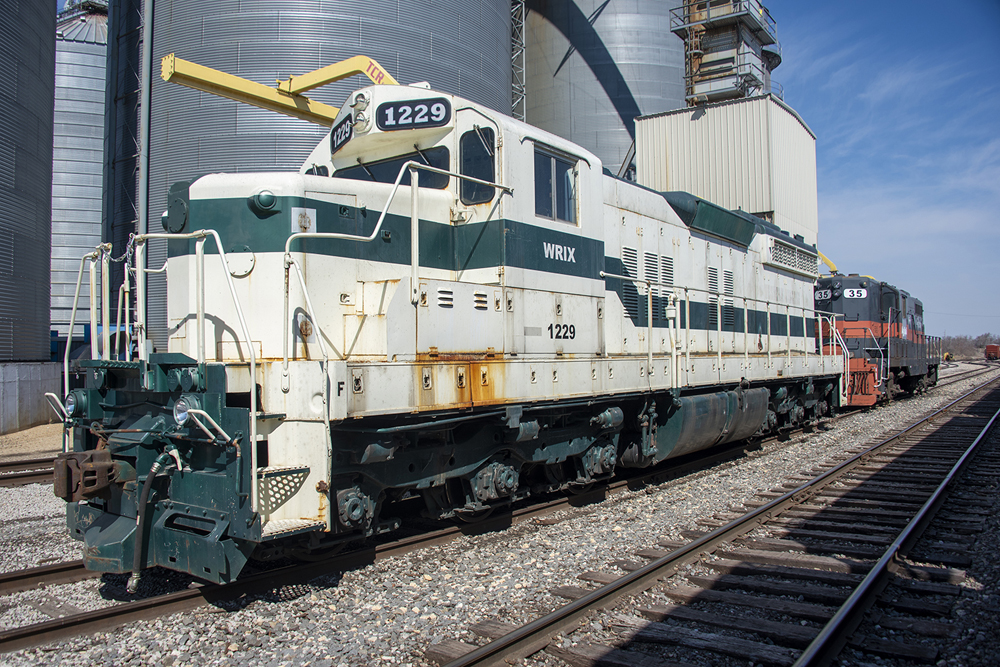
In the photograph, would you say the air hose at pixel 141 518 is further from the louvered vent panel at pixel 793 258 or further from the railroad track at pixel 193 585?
the louvered vent panel at pixel 793 258

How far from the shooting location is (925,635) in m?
3.80

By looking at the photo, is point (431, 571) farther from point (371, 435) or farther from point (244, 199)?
point (244, 199)

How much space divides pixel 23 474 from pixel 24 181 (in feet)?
32.1

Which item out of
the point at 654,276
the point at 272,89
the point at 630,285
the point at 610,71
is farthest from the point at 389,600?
the point at 610,71

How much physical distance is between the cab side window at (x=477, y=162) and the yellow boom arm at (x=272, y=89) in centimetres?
329

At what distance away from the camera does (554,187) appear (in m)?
6.07

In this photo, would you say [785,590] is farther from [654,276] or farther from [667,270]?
[667,270]

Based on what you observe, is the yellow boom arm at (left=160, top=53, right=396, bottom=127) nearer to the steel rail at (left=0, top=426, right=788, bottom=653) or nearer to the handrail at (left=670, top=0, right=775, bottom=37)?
the steel rail at (left=0, top=426, right=788, bottom=653)

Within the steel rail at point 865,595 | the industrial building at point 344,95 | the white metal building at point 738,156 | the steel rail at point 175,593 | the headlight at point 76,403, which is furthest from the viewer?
the white metal building at point 738,156

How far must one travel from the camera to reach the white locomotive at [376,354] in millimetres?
4047

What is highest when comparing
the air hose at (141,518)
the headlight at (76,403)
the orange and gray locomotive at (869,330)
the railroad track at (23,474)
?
the orange and gray locomotive at (869,330)

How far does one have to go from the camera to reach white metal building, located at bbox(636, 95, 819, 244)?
18.8 m

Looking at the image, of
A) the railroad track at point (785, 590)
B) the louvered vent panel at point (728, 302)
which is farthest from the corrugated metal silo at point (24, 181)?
the railroad track at point (785, 590)

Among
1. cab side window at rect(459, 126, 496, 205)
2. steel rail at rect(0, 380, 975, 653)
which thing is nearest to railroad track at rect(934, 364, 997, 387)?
steel rail at rect(0, 380, 975, 653)
